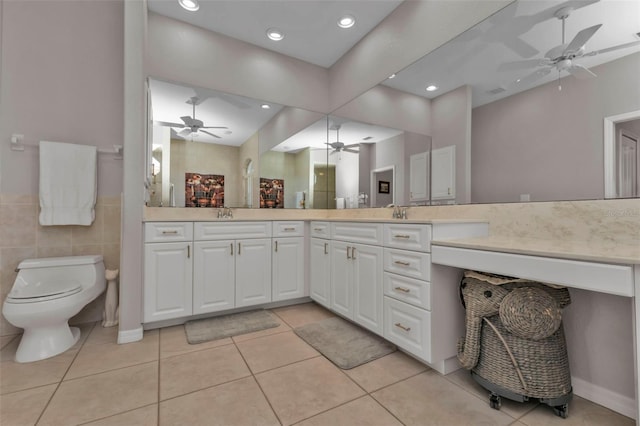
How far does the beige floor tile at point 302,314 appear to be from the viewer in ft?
8.20

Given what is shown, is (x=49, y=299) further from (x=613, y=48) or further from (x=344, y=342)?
(x=613, y=48)

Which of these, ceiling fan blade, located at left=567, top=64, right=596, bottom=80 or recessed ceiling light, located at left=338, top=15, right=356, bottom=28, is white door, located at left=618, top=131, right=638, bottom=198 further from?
recessed ceiling light, located at left=338, top=15, right=356, bottom=28

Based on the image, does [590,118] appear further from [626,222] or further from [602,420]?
[602,420]

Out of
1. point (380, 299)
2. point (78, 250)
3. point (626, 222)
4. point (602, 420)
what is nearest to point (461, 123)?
point (626, 222)

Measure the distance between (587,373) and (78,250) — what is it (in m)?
3.55

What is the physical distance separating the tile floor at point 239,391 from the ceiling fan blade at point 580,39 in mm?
1793

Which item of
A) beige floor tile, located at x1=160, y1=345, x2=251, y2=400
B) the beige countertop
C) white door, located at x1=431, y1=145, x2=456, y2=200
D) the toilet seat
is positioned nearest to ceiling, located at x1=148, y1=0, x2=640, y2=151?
white door, located at x1=431, y1=145, x2=456, y2=200

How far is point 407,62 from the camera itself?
8.08ft

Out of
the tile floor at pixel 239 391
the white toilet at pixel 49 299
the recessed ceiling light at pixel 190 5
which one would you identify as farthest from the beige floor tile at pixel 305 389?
the recessed ceiling light at pixel 190 5

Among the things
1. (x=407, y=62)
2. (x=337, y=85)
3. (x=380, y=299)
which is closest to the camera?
(x=380, y=299)

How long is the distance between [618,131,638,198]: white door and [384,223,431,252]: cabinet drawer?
34.6 inches

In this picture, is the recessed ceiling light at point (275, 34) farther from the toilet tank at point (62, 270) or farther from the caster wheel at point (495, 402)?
the caster wheel at point (495, 402)

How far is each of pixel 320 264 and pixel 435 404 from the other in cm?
148

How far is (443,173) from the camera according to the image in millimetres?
2207
